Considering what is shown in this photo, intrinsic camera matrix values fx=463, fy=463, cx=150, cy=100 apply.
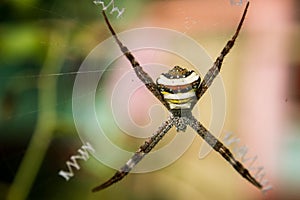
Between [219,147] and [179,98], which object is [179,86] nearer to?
[179,98]

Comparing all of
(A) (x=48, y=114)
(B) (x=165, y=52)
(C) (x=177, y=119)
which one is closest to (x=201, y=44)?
(B) (x=165, y=52)

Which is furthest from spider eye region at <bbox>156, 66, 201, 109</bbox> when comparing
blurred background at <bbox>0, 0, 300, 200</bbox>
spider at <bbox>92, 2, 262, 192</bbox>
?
blurred background at <bbox>0, 0, 300, 200</bbox>

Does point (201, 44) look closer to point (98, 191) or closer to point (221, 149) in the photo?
point (221, 149)

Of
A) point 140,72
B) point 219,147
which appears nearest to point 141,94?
point 140,72

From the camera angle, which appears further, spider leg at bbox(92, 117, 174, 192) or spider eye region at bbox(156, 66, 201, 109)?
spider leg at bbox(92, 117, 174, 192)

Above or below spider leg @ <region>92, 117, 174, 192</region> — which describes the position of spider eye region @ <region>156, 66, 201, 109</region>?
above

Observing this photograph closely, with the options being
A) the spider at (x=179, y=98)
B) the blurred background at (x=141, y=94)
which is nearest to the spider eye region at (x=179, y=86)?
the spider at (x=179, y=98)

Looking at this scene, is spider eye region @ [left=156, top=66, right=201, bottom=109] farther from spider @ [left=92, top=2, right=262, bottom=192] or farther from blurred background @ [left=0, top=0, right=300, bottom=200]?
blurred background @ [left=0, top=0, right=300, bottom=200]
